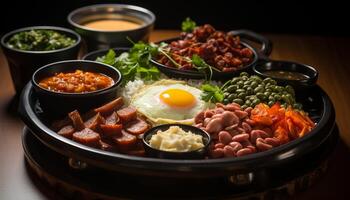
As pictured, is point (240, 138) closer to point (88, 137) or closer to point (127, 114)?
point (127, 114)

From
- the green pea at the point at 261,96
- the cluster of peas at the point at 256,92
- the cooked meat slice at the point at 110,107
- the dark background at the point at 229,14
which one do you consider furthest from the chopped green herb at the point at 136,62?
the dark background at the point at 229,14

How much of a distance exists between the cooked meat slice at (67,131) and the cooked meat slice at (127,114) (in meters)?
0.28

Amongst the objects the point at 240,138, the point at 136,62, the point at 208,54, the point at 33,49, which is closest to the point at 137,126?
the point at 240,138

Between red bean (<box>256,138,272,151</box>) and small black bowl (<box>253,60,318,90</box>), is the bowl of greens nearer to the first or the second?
small black bowl (<box>253,60,318,90</box>)

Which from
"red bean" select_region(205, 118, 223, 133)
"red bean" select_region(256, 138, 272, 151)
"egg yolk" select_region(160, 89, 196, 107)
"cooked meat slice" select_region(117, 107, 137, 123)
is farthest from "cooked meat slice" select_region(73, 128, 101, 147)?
"red bean" select_region(256, 138, 272, 151)

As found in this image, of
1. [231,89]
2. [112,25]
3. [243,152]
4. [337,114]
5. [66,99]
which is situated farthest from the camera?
[112,25]

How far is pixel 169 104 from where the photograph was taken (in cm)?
368

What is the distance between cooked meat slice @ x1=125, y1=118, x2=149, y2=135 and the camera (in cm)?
324

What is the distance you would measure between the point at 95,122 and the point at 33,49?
127cm

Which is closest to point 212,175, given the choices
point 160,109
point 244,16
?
point 160,109

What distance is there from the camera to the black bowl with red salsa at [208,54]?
159 inches

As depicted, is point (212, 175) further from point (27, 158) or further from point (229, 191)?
point (27, 158)

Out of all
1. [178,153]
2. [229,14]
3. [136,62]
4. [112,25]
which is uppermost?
[178,153]

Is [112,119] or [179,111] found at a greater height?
[112,119]
